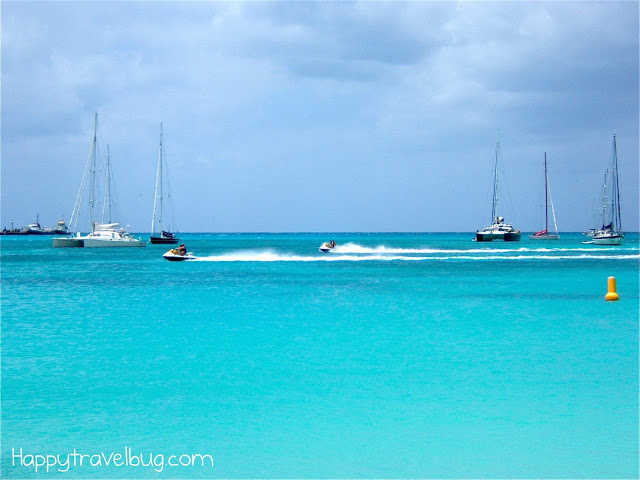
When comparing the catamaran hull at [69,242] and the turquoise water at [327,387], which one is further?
the catamaran hull at [69,242]

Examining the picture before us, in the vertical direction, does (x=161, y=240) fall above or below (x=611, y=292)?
above

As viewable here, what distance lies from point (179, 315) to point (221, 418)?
50.7ft

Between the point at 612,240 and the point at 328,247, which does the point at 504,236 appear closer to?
the point at 612,240

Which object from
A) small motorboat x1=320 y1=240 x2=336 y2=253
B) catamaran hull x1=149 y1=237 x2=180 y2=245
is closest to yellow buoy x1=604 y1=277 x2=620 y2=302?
small motorboat x1=320 y1=240 x2=336 y2=253

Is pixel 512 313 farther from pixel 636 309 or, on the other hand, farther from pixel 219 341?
pixel 219 341

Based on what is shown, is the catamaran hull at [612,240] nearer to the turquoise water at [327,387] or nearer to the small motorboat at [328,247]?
the small motorboat at [328,247]

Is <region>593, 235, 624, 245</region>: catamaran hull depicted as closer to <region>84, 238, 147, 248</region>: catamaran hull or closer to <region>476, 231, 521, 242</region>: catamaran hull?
<region>476, 231, 521, 242</region>: catamaran hull

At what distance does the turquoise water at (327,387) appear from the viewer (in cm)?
1088

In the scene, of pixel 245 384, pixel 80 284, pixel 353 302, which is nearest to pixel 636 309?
pixel 353 302

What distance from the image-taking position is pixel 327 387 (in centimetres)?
1526

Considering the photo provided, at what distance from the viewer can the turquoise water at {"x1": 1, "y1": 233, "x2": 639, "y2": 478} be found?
10.9 m

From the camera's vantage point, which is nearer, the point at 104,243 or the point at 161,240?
the point at 104,243

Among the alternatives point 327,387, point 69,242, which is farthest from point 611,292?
point 69,242

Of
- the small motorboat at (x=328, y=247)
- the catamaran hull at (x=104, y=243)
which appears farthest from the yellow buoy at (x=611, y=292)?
the catamaran hull at (x=104, y=243)
